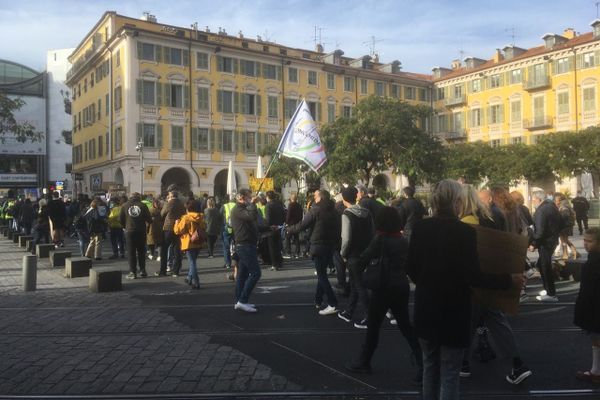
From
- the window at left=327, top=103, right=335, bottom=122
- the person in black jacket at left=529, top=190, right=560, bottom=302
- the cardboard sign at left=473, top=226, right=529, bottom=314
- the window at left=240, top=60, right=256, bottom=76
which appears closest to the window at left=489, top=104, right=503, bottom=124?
the window at left=327, top=103, right=335, bottom=122

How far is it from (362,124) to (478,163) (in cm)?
2104

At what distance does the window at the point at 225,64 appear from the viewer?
4800 centimetres

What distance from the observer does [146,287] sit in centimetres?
1123

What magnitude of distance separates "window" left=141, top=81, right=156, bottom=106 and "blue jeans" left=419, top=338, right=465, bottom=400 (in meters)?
43.2

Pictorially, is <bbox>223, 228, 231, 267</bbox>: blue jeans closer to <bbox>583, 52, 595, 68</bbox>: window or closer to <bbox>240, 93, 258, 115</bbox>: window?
<bbox>240, 93, 258, 115</bbox>: window

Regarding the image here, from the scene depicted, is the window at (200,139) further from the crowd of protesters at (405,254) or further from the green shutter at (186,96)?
the crowd of protesters at (405,254)

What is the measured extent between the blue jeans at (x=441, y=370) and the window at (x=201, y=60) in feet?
Answer: 150

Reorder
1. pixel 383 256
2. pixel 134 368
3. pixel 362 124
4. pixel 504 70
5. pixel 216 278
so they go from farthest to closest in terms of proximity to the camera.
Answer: pixel 504 70 → pixel 362 124 → pixel 216 278 → pixel 134 368 → pixel 383 256


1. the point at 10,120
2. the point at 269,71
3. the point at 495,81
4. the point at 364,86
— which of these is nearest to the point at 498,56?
the point at 495,81

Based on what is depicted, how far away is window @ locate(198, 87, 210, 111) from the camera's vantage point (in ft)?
154

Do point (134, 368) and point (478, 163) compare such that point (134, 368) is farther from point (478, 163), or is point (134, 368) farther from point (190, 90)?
point (478, 163)

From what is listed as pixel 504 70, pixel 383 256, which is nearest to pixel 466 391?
pixel 383 256

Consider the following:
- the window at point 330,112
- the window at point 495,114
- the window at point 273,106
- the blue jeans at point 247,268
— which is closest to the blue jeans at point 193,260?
the blue jeans at point 247,268

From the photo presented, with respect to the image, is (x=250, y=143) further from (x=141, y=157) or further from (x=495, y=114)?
(x=495, y=114)
